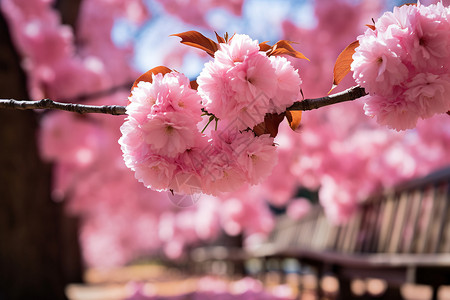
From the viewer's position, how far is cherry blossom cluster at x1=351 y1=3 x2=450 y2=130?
866mm

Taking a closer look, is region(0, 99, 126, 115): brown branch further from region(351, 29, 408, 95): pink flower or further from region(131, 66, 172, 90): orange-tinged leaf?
region(351, 29, 408, 95): pink flower

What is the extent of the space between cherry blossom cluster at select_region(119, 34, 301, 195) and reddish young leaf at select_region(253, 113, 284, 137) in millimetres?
14

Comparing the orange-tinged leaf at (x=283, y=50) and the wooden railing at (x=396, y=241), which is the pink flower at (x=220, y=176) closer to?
the orange-tinged leaf at (x=283, y=50)

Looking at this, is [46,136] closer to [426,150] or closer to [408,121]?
[408,121]

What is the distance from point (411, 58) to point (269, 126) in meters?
0.34

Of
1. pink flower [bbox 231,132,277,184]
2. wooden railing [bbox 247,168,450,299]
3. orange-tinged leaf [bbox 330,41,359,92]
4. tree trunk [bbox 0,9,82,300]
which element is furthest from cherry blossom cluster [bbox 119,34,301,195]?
tree trunk [bbox 0,9,82,300]

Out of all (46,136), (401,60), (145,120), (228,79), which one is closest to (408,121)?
(401,60)

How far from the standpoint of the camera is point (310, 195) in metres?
18.2

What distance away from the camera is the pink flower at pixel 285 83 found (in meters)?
A: 0.93

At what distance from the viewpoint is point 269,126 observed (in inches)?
38.7

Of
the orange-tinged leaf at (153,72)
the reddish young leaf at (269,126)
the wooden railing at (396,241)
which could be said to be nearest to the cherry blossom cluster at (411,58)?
the reddish young leaf at (269,126)

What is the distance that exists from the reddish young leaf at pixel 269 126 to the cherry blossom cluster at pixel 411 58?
205mm

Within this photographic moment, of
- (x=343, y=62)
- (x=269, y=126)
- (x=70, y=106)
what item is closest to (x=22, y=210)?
(x=70, y=106)

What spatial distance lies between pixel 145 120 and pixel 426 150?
568cm
